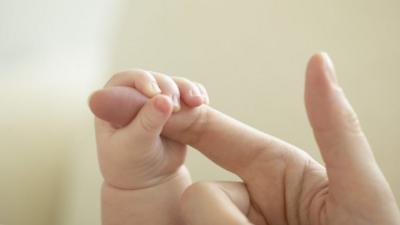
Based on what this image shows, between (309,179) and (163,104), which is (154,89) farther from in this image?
(309,179)

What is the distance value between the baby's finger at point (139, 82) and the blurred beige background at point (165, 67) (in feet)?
0.42

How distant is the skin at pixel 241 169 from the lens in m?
0.31

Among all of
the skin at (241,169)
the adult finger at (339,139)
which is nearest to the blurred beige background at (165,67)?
the skin at (241,169)

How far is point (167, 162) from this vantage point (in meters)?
0.38

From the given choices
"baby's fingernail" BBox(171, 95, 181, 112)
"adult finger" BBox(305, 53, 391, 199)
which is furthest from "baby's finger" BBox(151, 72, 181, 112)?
"adult finger" BBox(305, 53, 391, 199)

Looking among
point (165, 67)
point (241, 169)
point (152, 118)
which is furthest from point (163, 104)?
point (165, 67)

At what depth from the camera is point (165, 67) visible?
2.16 ft

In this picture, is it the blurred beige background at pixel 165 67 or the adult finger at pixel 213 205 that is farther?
the blurred beige background at pixel 165 67

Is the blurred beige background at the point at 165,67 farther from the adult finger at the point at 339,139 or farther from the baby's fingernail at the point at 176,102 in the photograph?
the adult finger at the point at 339,139

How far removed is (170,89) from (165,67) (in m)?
0.31

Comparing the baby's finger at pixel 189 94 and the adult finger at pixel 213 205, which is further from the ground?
the baby's finger at pixel 189 94

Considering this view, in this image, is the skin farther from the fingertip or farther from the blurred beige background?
the blurred beige background

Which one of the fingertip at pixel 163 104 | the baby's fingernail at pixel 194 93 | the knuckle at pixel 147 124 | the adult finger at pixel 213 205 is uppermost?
the fingertip at pixel 163 104

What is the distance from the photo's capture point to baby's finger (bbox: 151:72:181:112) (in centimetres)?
35
